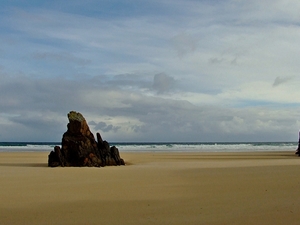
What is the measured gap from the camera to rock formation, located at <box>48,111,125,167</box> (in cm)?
2077

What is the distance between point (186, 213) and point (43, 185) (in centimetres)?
608

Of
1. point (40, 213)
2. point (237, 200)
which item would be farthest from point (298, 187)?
point (40, 213)

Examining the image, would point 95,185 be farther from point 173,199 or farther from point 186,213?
point 186,213

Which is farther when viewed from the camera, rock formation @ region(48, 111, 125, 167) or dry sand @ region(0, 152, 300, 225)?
rock formation @ region(48, 111, 125, 167)

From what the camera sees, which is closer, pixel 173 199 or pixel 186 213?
pixel 186 213

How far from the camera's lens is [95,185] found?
11.1 metres

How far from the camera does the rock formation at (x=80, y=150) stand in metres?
20.8

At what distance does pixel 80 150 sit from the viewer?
2108 cm

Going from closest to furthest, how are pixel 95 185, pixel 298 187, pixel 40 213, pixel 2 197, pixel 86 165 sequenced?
pixel 40 213 < pixel 2 197 < pixel 298 187 < pixel 95 185 < pixel 86 165

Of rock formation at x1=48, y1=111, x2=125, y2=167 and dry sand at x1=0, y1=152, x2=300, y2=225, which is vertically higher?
rock formation at x1=48, y1=111, x2=125, y2=167

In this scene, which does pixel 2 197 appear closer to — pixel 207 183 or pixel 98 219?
pixel 98 219

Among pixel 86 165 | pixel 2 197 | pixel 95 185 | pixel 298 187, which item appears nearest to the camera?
pixel 2 197

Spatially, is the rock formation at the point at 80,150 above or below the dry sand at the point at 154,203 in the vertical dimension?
above

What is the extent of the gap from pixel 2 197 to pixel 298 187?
8.02 metres
